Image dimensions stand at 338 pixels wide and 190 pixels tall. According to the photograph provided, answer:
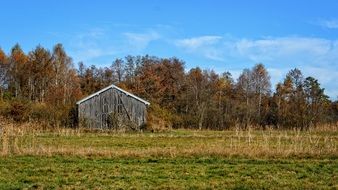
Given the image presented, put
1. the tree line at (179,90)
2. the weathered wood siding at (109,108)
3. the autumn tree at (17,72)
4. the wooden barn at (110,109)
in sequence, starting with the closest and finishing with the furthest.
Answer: the wooden barn at (110,109)
the weathered wood siding at (109,108)
the tree line at (179,90)
the autumn tree at (17,72)

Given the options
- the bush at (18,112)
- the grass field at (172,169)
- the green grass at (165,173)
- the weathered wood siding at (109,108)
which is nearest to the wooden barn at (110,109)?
the weathered wood siding at (109,108)

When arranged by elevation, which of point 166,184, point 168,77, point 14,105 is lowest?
point 166,184

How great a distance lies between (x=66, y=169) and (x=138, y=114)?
40.3 meters

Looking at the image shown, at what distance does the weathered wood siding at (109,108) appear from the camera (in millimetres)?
55594

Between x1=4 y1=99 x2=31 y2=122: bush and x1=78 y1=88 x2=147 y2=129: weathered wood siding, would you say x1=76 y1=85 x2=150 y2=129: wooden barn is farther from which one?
x1=4 y1=99 x2=31 y2=122: bush

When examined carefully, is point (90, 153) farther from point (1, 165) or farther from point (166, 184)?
point (166, 184)

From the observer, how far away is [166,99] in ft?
282

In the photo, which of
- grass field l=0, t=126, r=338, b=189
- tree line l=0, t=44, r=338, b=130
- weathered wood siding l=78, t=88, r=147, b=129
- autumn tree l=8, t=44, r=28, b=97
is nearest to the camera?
grass field l=0, t=126, r=338, b=189

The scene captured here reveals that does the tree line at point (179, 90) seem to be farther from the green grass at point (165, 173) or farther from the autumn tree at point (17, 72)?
the green grass at point (165, 173)

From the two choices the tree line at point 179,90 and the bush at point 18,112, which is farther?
the tree line at point 179,90

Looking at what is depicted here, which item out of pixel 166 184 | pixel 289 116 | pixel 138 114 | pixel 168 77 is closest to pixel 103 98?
pixel 138 114

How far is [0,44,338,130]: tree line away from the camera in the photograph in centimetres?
6844

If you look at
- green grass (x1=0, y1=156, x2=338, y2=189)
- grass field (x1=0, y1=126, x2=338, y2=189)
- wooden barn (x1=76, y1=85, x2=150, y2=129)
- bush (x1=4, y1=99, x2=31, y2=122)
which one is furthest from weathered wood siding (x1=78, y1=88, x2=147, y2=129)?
green grass (x1=0, y1=156, x2=338, y2=189)

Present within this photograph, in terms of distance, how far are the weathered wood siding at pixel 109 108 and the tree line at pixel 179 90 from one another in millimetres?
2934
